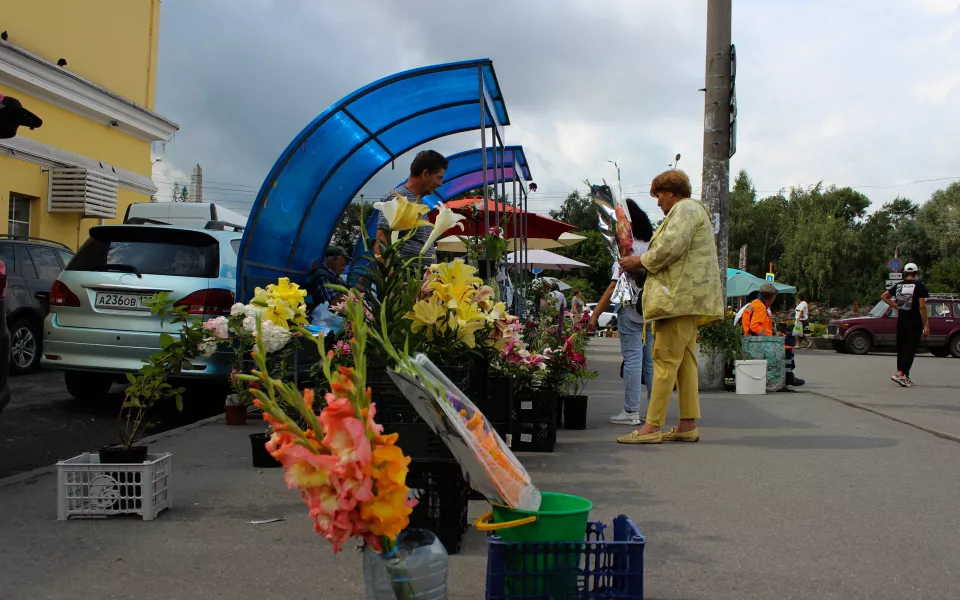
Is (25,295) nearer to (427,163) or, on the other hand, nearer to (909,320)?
(427,163)

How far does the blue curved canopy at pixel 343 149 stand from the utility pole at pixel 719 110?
3.86 m

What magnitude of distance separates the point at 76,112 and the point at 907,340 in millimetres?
17210

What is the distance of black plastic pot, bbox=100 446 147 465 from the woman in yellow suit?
153 inches

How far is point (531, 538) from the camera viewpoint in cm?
273

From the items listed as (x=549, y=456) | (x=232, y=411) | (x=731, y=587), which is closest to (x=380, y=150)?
(x=232, y=411)

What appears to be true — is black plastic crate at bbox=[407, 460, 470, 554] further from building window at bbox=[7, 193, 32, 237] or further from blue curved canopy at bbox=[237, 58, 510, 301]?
building window at bbox=[7, 193, 32, 237]

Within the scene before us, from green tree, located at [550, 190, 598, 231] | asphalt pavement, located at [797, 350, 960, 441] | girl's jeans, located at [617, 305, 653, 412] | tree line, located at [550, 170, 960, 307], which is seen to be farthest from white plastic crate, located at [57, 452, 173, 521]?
green tree, located at [550, 190, 598, 231]

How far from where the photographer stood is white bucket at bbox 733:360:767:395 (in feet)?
36.3

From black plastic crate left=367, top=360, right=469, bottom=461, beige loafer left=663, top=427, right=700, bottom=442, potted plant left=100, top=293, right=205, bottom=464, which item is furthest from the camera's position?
beige loafer left=663, top=427, right=700, bottom=442

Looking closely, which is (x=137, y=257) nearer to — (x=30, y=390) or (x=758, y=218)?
(x=30, y=390)

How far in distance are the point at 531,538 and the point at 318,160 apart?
622cm

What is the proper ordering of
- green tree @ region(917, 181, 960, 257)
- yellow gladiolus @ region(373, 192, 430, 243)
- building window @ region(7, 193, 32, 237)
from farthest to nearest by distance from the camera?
1. green tree @ region(917, 181, 960, 257)
2. building window @ region(7, 193, 32, 237)
3. yellow gladiolus @ region(373, 192, 430, 243)

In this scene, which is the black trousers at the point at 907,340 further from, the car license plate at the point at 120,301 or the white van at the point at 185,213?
the car license plate at the point at 120,301

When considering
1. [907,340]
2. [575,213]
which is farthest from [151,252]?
[575,213]
